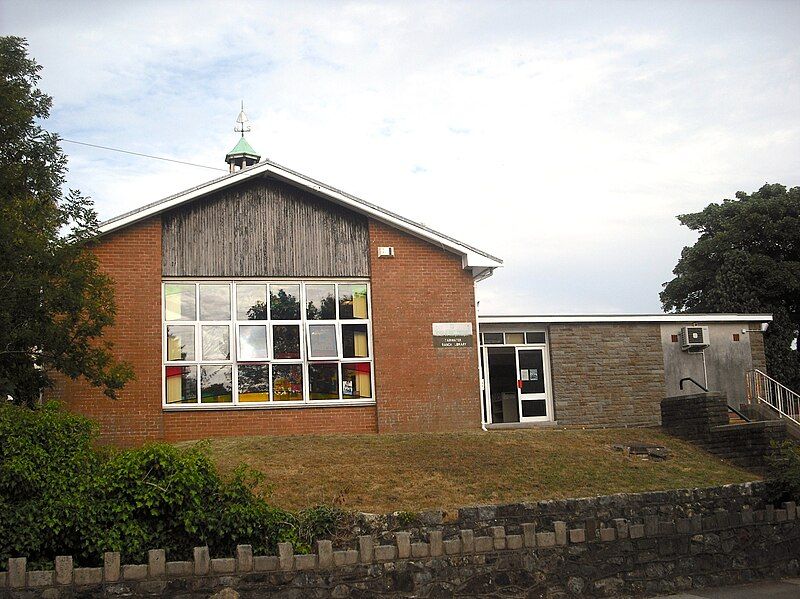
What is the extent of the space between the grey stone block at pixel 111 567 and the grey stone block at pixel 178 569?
1.65 feet

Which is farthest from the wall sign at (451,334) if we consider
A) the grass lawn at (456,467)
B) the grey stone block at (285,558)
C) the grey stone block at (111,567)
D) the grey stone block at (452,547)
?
the grey stone block at (111,567)

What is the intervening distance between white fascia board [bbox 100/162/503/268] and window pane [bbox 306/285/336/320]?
1.82 meters

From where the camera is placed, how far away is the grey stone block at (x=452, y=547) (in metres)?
11.1

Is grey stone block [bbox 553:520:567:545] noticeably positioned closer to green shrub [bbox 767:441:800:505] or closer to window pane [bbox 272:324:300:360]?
green shrub [bbox 767:441:800:505]

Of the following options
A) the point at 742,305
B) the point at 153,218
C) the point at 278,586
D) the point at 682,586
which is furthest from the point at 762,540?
the point at 742,305

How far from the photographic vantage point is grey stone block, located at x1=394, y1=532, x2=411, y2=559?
1086 cm

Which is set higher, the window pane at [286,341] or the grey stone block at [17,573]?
the window pane at [286,341]

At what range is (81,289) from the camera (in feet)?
48.3

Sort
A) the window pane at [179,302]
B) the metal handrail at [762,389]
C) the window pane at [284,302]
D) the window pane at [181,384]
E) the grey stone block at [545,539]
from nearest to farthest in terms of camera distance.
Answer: the grey stone block at [545,539]
the window pane at [181,384]
the window pane at [179,302]
the window pane at [284,302]
the metal handrail at [762,389]

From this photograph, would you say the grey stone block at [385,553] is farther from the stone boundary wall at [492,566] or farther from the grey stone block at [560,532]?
the grey stone block at [560,532]

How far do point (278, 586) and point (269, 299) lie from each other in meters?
9.66

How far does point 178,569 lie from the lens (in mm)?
9938

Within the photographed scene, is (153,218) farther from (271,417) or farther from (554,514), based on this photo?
(554,514)

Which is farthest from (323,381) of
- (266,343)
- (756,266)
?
(756,266)
